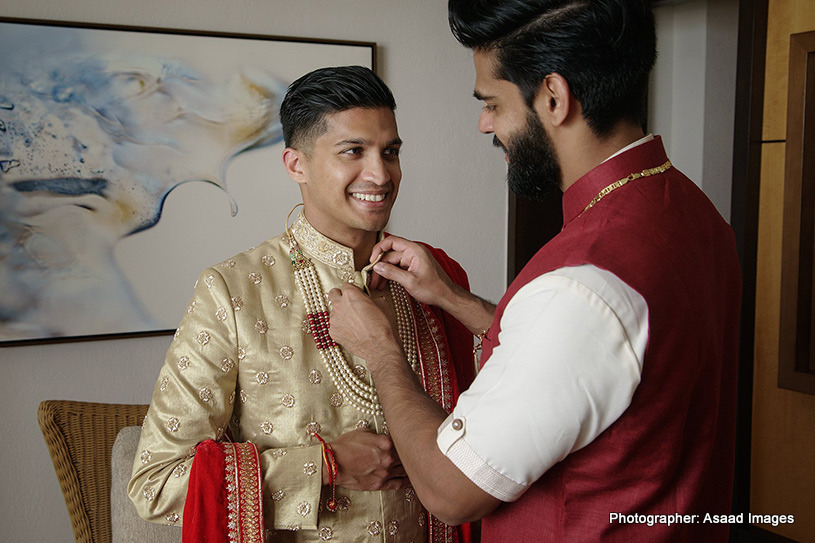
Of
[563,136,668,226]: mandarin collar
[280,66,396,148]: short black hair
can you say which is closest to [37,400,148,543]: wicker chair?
[280,66,396,148]: short black hair

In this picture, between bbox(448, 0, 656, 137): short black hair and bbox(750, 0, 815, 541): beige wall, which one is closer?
bbox(448, 0, 656, 137): short black hair

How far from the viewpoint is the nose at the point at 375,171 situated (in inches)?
63.1

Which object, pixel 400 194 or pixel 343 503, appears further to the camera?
pixel 400 194

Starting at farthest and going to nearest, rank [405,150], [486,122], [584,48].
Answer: [405,150]
[486,122]
[584,48]

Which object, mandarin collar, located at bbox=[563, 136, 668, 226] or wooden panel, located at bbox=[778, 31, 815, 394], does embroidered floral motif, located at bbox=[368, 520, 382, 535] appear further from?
wooden panel, located at bbox=[778, 31, 815, 394]

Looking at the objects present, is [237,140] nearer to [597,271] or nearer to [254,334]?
[254,334]

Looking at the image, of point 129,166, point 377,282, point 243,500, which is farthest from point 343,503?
point 129,166

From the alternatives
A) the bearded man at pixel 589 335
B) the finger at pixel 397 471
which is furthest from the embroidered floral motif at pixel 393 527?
the bearded man at pixel 589 335

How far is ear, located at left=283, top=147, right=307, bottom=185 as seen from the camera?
1690 mm

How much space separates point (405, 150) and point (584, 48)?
2.15 metres

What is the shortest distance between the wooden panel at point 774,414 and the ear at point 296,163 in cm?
177

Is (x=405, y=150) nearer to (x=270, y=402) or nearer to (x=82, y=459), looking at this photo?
(x=82, y=459)

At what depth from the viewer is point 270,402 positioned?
5.06ft

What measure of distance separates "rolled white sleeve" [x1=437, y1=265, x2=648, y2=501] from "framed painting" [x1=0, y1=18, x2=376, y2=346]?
2.06 meters
